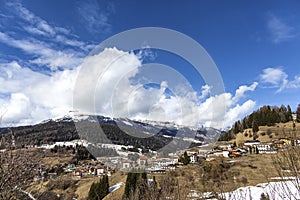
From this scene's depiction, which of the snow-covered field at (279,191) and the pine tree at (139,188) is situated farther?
the pine tree at (139,188)

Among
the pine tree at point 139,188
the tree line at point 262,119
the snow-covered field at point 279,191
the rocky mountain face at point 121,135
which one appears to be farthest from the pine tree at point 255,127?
the snow-covered field at point 279,191

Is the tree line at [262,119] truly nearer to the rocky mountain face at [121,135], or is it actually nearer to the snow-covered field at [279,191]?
the rocky mountain face at [121,135]

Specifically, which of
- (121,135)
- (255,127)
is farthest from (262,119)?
(121,135)

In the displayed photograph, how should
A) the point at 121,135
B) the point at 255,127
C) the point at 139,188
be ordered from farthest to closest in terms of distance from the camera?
the point at 121,135
the point at 255,127
the point at 139,188

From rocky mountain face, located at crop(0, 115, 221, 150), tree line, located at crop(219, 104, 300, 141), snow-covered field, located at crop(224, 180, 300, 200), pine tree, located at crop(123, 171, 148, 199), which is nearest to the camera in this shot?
snow-covered field, located at crop(224, 180, 300, 200)

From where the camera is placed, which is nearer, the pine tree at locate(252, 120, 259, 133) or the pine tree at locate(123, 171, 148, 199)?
the pine tree at locate(123, 171, 148, 199)

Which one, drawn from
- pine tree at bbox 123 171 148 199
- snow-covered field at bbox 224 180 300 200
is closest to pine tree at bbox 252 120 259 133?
pine tree at bbox 123 171 148 199

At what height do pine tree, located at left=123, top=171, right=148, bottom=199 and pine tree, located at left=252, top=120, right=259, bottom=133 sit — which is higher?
pine tree, located at left=252, top=120, right=259, bottom=133

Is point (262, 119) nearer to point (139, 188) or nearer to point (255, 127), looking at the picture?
point (255, 127)

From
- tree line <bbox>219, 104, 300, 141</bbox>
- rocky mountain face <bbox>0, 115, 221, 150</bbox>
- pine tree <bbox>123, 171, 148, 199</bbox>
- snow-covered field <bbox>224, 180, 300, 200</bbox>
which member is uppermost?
tree line <bbox>219, 104, 300, 141</bbox>

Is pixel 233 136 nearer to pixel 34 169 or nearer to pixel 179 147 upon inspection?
pixel 179 147

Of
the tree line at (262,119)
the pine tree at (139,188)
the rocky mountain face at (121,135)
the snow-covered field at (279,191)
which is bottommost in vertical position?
the pine tree at (139,188)

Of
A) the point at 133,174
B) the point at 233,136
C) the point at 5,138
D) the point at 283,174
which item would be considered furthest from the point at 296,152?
the point at 233,136

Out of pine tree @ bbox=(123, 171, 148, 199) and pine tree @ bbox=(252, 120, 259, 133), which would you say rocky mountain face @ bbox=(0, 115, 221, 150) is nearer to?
pine tree @ bbox=(123, 171, 148, 199)
